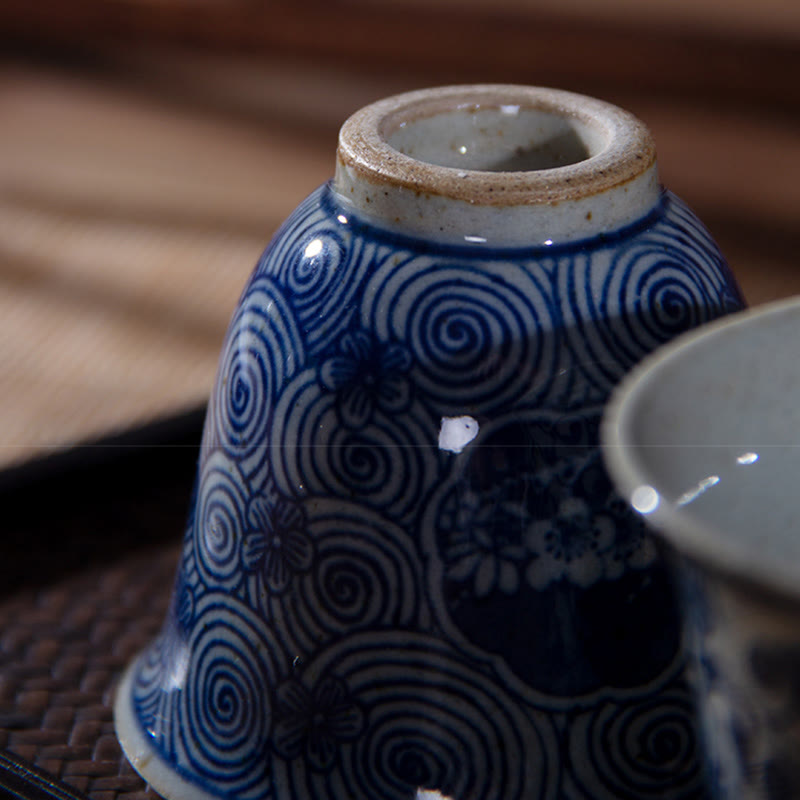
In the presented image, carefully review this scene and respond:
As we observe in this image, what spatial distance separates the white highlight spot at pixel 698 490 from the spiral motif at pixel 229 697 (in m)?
0.18

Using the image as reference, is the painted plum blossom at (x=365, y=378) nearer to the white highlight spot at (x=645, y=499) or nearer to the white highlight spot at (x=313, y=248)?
the white highlight spot at (x=313, y=248)

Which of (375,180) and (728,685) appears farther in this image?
(375,180)

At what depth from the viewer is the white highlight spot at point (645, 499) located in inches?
10.0

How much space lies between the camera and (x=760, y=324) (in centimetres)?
33

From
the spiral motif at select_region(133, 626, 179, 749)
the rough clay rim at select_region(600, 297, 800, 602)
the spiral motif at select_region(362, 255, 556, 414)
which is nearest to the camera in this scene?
the rough clay rim at select_region(600, 297, 800, 602)

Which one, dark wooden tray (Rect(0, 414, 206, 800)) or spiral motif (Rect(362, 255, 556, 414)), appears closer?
spiral motif (Rect(362, 255, 556, 414))

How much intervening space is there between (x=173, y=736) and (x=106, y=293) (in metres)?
0.52

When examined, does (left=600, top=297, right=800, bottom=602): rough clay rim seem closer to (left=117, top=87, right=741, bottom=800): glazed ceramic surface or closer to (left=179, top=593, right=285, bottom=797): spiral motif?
(left=117, top=87, right=741, bottom=800): glazed ceramic surface

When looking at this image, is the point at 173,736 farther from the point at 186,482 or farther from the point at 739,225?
the point at 739,225

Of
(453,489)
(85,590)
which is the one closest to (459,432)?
(453,489)

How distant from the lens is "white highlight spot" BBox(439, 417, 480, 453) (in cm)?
39

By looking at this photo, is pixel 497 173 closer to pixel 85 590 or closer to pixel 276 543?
pixel 276 543

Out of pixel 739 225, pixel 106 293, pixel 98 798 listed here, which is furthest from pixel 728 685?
pixel 739 225

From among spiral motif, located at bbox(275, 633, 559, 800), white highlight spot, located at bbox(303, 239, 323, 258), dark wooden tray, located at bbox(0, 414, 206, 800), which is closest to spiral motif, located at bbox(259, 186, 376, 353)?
white highlight spot, located at bbox(303, 239, 323, 258)
